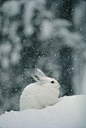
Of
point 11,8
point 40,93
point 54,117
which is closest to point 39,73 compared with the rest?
point 40,93

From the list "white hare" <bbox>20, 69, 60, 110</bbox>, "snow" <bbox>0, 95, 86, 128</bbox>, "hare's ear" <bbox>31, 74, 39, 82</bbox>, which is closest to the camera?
"snow" <bbox>0, 95, 86, 128</bbox>

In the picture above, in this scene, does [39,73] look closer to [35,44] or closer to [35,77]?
[35,77]

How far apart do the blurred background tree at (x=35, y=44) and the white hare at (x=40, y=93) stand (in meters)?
0.13

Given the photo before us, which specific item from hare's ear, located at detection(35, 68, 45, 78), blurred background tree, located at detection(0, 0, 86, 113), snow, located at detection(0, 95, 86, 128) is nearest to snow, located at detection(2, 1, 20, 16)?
blurred background tree, located at detection(0, 0, 86, 113)

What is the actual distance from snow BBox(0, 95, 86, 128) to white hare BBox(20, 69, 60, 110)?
0.34 ft

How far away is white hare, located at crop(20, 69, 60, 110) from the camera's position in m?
1.52

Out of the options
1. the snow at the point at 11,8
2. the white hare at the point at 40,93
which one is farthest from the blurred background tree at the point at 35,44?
the white hare at the point at 40,93

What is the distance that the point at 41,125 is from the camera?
129cm

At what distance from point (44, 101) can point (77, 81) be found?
0.86ft

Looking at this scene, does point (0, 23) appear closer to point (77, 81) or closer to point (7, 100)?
point (7, 100)

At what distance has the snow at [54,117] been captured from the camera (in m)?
1.27

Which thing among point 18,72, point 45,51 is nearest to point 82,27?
point 45,51

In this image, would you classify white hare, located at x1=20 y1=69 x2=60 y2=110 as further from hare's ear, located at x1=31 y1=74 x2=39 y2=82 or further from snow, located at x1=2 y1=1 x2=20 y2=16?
snow, located at x1=2 y1=1 x2=20 y2=16

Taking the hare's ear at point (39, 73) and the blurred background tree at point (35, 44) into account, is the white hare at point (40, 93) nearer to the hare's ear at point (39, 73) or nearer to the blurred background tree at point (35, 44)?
the hare's ear at point (39, 73)
